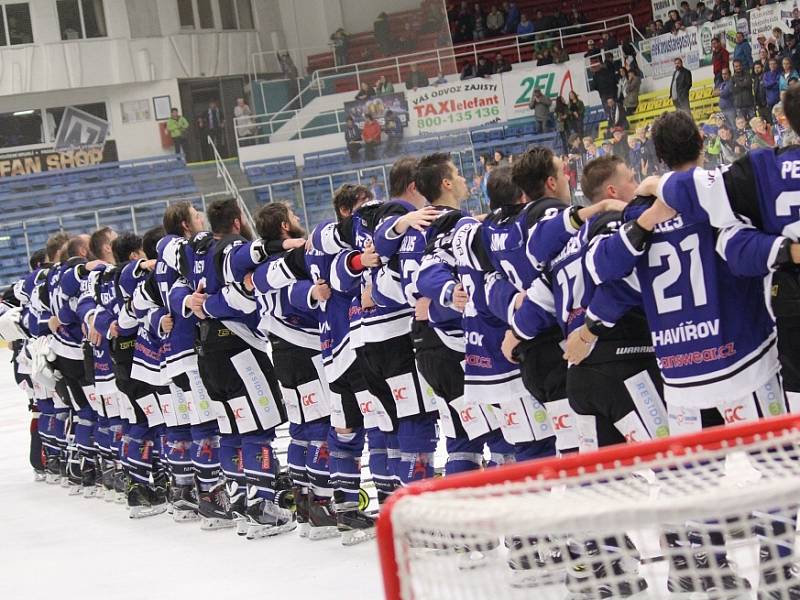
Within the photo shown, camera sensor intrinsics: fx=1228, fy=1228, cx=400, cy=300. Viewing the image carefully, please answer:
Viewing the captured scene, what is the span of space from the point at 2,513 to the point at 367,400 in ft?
11.9

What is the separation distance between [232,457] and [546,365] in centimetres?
262

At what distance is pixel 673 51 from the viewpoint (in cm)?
1712

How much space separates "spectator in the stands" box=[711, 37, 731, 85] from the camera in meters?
14.6

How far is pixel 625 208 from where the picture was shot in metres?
3.63

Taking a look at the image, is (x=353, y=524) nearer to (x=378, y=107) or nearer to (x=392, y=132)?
(x=392, y=132)

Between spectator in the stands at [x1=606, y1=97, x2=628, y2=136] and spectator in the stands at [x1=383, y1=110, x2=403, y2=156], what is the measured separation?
2.98 metres

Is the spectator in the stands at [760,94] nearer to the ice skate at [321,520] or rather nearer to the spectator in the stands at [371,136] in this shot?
the spectator in the stands at [371,136]

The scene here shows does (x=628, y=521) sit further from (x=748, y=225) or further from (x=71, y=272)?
(x=71, y=272)

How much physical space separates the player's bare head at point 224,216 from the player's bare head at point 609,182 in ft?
8.46

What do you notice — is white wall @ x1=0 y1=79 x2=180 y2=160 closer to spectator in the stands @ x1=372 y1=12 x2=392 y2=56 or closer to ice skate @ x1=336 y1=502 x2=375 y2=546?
spectator in the stands @ x1=372 y1=12 x2=392 y2=56

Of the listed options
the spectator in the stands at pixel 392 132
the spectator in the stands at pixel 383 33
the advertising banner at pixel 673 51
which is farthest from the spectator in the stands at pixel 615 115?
the spectator in the stands at pixel 383 33

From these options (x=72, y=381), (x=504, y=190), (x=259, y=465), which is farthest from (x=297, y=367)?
(x=72, y=381)

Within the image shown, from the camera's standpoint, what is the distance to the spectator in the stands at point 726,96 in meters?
12.3

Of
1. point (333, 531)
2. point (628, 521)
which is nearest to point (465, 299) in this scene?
point (333, 531)
